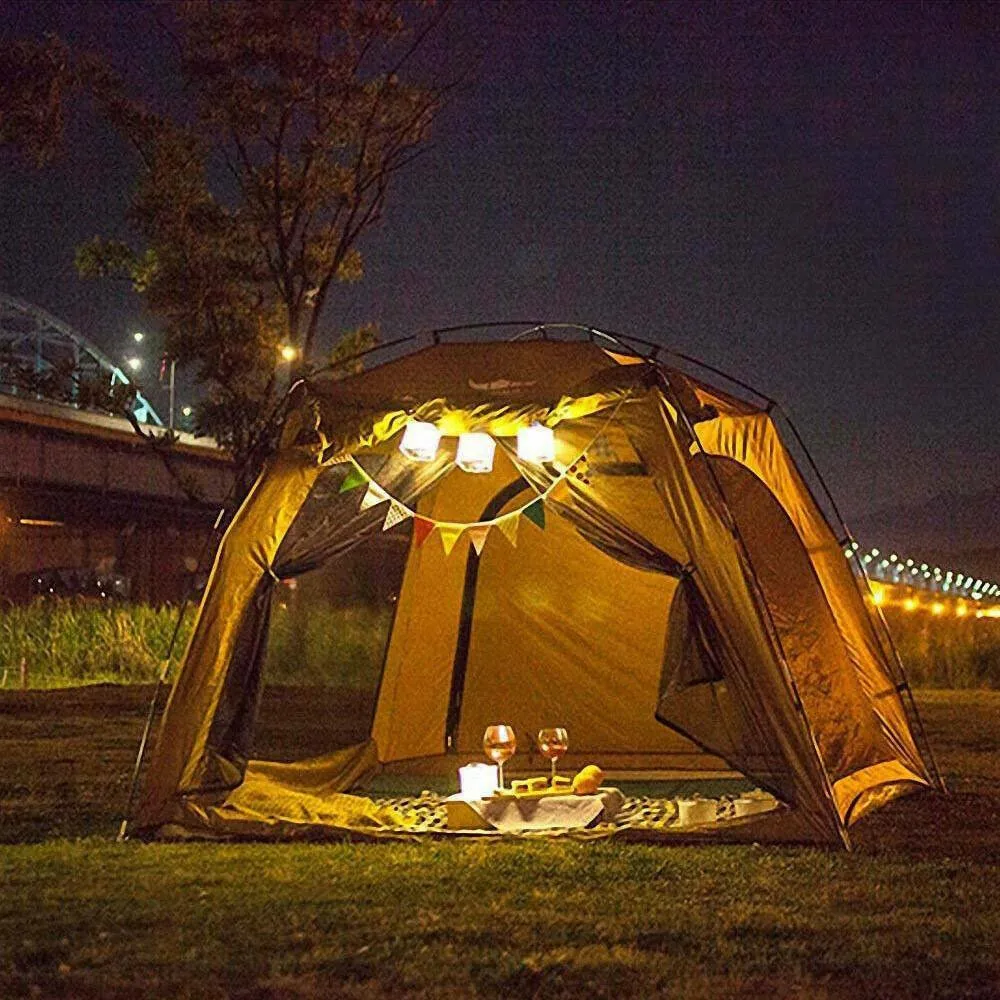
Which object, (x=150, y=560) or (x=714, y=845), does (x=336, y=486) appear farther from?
(x=150, y=560)

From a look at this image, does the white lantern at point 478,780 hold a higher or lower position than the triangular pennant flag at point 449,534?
lower

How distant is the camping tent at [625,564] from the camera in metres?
6.98

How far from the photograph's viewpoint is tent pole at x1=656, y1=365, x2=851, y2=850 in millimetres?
6715

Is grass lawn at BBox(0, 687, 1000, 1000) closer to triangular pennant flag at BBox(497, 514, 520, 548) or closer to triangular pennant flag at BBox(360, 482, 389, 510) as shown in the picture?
triangular pennant flag at BBox(360, 482, 389, 510)

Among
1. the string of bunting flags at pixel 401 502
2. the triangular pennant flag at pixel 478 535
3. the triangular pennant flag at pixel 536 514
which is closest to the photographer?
the string of bunting flags at pixel 401 502

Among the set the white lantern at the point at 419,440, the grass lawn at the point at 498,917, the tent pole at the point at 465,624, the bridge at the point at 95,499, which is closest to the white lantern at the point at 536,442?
the white lantern at the point at 419,440

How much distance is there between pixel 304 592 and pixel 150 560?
49.4 feet

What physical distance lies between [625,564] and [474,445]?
1.08 m

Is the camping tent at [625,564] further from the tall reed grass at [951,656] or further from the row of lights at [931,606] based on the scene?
the row of lights at [931,606]

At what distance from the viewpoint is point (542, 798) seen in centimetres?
725

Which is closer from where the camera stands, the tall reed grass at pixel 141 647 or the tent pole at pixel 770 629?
the tent pole at pixel 770 629

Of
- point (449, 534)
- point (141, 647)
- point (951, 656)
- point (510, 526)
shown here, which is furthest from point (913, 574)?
point (449, 534)

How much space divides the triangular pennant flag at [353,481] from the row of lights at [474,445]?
28 centimetres

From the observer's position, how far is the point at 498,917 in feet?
17.2
